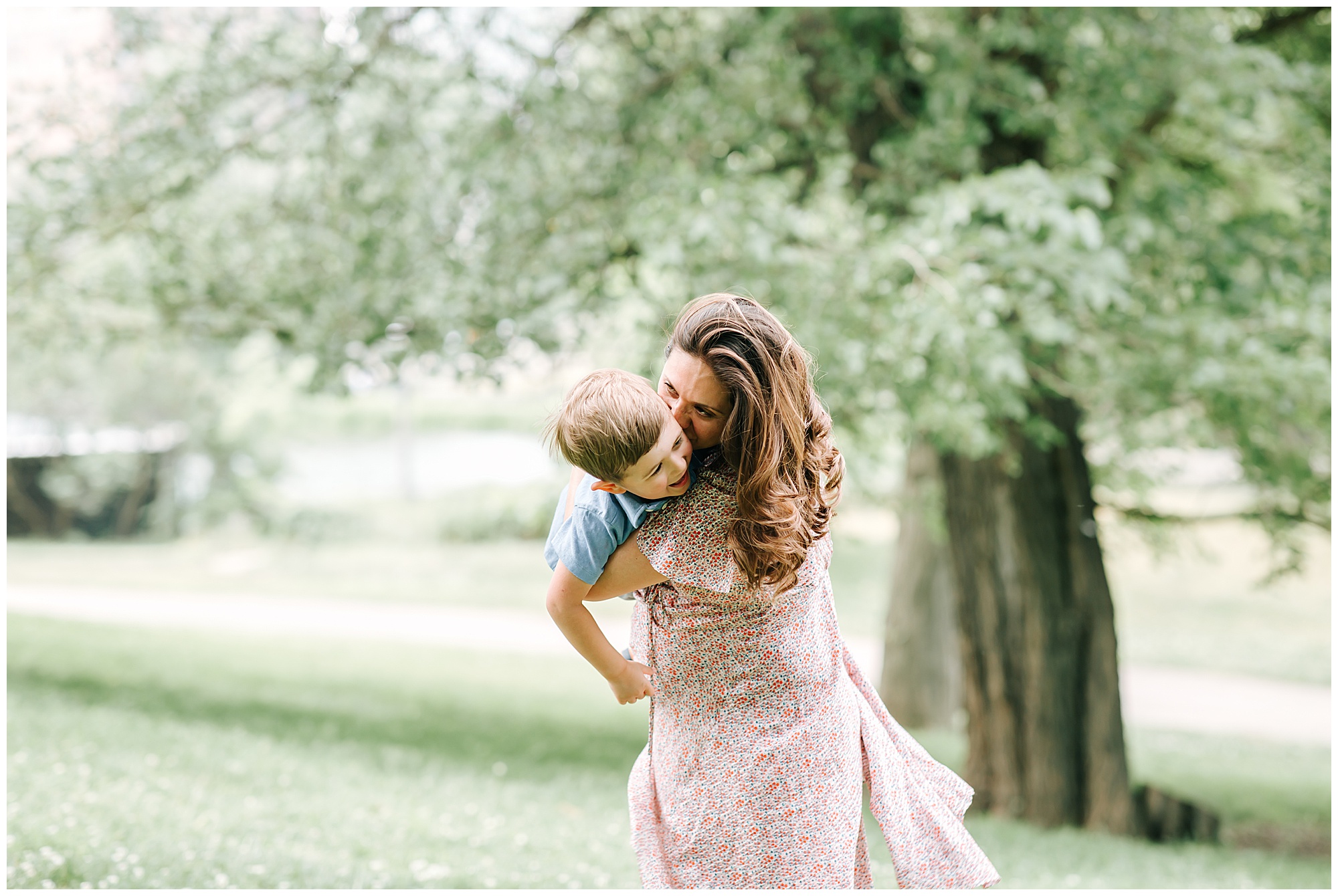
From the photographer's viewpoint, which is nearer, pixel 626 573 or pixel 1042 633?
pixel 626 573

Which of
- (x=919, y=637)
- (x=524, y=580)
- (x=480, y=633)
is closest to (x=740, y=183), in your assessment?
(x=919, y=637)

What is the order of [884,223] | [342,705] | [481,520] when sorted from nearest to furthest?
[884,223]
[342,705]
[481,520]

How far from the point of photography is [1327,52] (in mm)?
5762

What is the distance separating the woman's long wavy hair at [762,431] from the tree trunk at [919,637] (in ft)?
23.4

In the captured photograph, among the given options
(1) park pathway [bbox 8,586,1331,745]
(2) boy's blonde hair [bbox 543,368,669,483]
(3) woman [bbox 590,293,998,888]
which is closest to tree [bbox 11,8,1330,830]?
(3) woman [bbox 590,293,998,888]

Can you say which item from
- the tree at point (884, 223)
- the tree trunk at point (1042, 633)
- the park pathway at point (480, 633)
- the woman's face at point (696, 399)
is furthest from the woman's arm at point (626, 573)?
the park pathway at point (480, 633)

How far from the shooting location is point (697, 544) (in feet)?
6.35

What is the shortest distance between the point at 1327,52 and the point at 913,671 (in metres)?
5.41

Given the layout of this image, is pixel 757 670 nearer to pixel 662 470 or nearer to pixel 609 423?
pixel 662 470

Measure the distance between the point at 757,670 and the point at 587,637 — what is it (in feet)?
1.08

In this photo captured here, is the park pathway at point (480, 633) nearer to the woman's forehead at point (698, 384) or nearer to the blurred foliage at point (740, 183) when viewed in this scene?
the blurred foliage at point (740, 183)

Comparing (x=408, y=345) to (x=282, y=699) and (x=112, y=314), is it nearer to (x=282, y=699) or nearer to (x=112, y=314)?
(x=112, y=314)

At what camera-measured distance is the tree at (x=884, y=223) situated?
447 centimetres

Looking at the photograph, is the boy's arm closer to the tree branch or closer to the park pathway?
the tree branch
